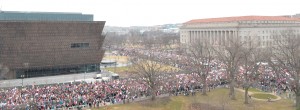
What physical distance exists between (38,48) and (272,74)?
132 feet

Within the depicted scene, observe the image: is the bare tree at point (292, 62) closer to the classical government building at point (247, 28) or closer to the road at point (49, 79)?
the road at point (49, 79)

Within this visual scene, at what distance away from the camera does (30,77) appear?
5728 centimetres

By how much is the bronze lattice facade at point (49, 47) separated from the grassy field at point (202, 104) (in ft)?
83.1

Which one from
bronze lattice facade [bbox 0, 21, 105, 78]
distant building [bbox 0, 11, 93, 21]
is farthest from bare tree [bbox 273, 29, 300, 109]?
distant building [bbox 0, 11, 93, 21]

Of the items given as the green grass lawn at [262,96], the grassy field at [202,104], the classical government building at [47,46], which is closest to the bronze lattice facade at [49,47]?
the classical government building at [47,46]

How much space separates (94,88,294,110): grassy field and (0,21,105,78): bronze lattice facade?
25.3 m

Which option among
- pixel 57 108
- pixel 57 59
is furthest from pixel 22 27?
pixel 57 108

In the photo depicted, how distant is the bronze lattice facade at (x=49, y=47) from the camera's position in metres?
53.2

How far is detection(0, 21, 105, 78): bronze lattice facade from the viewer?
2093 inches

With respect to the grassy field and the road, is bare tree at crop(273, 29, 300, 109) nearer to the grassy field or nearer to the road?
the grassy field

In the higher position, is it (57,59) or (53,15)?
(53,15)

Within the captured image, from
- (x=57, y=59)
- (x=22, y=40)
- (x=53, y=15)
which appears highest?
(x=53, y=15)

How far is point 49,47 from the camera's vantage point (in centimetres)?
5616

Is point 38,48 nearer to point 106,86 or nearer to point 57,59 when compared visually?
point 57,59
